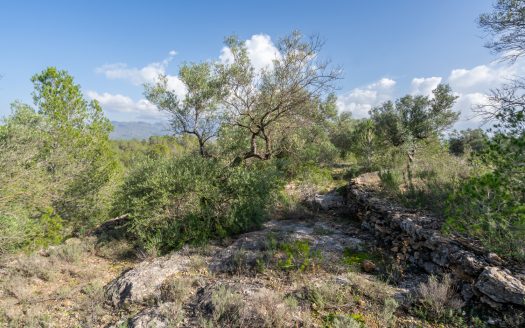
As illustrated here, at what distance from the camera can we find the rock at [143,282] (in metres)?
5.44

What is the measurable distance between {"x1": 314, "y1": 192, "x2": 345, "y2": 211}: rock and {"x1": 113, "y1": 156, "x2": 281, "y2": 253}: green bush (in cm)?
259

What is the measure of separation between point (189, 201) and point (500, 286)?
24.8ft

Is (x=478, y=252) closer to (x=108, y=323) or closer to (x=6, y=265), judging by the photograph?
(x=108, y=323)

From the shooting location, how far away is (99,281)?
20.7 feet

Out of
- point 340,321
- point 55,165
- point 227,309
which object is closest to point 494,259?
point 340,321

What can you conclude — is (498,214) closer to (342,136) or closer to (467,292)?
(467,292)

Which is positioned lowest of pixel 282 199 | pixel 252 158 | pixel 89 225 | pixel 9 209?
pixel 89 225

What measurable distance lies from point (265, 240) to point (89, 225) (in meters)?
9.69

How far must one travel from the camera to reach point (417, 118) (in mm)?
19297

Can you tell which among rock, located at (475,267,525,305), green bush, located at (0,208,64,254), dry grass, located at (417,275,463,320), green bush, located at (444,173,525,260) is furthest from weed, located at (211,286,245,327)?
green bush, located at (0,208,64,254)

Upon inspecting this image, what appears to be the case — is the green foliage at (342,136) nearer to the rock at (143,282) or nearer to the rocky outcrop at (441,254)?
the rocky outcrop at (441,254)

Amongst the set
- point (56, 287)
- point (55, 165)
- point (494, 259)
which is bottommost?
point (56, 287)

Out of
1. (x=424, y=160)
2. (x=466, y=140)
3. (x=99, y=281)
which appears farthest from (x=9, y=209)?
(x=466, y=140)

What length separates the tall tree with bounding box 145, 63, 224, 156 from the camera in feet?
38.7
